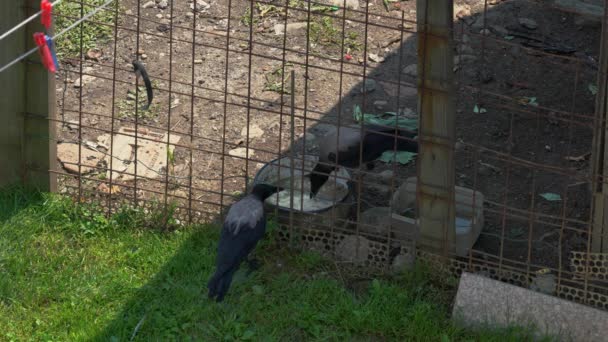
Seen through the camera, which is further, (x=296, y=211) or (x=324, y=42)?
(x=324, y=42)

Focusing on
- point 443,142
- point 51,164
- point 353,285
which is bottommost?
point 353,285

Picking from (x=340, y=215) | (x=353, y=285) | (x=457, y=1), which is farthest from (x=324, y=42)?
(x=353, y=285)

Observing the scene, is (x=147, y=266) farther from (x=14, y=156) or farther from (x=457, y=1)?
(x=457, y=1)

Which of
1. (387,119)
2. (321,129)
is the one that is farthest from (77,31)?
(387,119)

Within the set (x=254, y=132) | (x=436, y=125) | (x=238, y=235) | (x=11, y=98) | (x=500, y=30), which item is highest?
(x=436, y=125)

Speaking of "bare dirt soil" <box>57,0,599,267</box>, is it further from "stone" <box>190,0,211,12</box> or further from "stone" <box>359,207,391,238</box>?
"stone" <box>359,207,391,238</box>

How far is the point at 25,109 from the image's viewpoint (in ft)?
21.7

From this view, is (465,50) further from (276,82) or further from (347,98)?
(276,82)

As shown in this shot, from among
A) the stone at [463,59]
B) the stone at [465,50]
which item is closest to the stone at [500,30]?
the stone at [465,50]

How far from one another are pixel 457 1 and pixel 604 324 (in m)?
4.12

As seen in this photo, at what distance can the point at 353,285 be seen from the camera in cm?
614

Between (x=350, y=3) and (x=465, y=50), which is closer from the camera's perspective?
(x=465, y=50)

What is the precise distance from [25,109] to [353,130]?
88.6 inches

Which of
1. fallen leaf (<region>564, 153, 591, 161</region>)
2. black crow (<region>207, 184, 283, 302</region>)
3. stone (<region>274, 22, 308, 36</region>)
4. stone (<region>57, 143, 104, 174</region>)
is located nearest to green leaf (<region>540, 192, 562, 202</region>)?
fallen leaf (<region>564, 153, 591, 161</region>)
